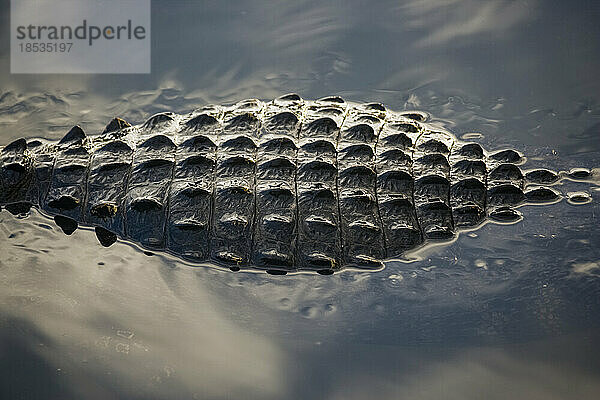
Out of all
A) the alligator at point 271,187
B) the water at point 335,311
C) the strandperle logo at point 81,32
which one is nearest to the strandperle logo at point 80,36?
the strandperle logo at point 81,32

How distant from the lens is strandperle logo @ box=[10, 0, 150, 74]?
17.1 ft

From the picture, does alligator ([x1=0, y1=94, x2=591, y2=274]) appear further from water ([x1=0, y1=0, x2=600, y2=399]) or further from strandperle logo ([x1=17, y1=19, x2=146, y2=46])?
strandperle logo ([x1=17, y1=19, x2=146, y2=46])

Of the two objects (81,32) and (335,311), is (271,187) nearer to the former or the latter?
(335,311)

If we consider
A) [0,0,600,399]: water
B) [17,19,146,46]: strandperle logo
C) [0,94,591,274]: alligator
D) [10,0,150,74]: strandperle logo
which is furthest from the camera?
[17,19,146,46]: strandperle logo

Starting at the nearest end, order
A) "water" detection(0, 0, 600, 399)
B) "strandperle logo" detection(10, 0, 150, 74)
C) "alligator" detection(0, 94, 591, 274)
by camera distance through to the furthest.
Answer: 1. "water" detection(0, 0, 600, 399)
2. "alligator" detection(0, 94, 591, 274)
3. "strandperle logo" detection(10, 0, 150, 74)

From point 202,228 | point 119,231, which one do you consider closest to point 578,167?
point 202,228

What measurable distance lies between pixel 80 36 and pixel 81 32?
36 mm

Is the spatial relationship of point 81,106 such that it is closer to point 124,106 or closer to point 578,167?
point 124,106

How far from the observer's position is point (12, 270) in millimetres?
3607

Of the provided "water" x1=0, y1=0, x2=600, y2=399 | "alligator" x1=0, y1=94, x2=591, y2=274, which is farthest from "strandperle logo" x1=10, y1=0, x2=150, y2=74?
"alligator" x1=0, y1=94, x2=591, y2=274

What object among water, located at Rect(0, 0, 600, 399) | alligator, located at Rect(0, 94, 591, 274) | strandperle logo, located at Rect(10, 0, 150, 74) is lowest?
water, located at Rect(0, 0, 600, 399)

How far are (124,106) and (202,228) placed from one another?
1.84m

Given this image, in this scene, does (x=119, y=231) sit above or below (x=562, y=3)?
below

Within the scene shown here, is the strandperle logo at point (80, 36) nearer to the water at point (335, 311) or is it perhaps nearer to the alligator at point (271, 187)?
the water at point (335, 311)
